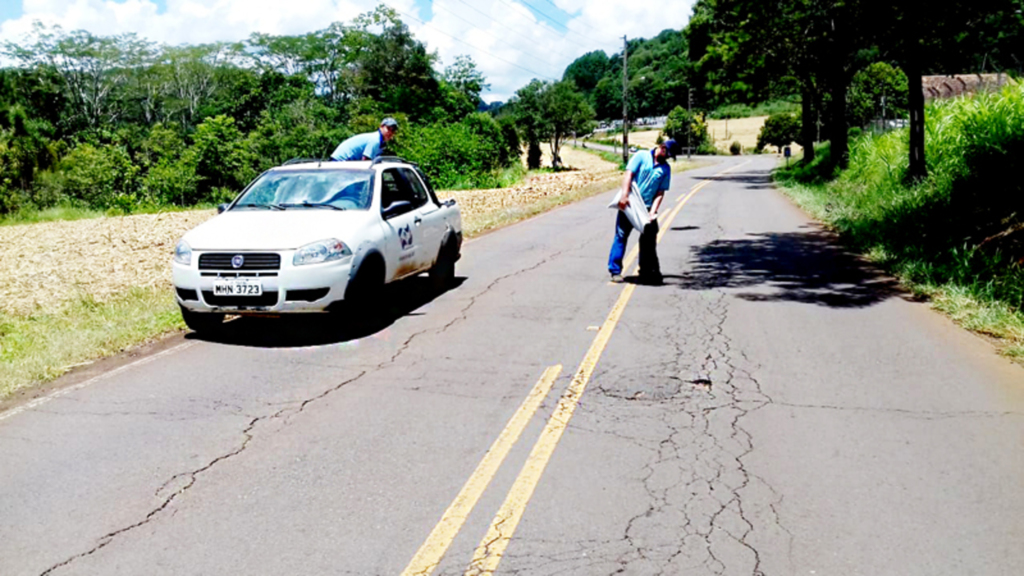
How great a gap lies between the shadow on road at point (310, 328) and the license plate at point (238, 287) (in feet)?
1.71

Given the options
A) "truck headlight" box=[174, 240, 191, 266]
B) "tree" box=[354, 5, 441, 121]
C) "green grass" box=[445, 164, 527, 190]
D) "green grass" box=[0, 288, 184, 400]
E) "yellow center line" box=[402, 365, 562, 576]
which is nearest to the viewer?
"yellow center line" box=[402, 365, 562, 576]

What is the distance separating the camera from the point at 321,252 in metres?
8.16

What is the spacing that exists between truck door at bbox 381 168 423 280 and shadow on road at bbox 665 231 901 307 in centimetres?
355

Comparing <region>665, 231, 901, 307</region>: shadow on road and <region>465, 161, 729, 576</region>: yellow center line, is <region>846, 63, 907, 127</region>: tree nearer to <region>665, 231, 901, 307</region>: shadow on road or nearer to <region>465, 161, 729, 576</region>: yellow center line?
<region>665, 231, 901, 307</region>: shadow on road

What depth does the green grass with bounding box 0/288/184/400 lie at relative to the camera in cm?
720

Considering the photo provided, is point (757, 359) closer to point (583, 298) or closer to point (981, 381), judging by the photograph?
point (981, 381)

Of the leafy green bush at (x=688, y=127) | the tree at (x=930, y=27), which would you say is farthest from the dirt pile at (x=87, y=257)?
the leafy green bush at (x=688, y=127)

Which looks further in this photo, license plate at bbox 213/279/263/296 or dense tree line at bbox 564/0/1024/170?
dense tree line at bbox 564/0/1024/170

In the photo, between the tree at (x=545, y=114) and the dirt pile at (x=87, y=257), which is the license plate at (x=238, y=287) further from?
the tree at (x=545, y=114)

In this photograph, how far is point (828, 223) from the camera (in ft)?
→ 64.0

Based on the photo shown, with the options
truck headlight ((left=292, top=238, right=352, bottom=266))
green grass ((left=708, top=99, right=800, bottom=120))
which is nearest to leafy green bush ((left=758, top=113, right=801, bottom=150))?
green grass ((left=708, top=99, right=800, bottom=120))

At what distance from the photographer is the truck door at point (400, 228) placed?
9.30m

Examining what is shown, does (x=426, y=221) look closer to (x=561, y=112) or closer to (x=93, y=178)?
(x=93, y=178)

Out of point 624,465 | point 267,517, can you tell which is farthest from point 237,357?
point 624,465
